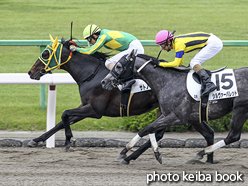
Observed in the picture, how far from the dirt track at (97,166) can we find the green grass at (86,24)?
1.36 metres

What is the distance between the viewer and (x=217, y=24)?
50.5 feet

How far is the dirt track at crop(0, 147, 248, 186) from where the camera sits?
456 cm

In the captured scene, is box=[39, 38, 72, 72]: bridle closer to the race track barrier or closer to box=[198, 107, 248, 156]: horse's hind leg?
the race track barrier

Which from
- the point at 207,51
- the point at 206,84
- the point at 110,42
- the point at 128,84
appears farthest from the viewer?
the point at 110,42

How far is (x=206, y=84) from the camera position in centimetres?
513

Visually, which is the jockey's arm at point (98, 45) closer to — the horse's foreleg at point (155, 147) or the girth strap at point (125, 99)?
the girth strap at point (125, 99)

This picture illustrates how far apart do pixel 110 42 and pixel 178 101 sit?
4.38 feet

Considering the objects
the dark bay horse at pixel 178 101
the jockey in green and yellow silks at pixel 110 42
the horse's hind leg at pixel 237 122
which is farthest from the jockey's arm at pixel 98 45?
the horse's hind leg at pixel 237 122

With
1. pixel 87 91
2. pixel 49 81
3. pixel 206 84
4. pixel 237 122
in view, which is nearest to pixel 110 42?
pixel 87 91

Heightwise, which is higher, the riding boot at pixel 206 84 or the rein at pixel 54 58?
the rein at pixel 54 58

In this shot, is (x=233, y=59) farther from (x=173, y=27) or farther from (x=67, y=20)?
(x=67, y=20)

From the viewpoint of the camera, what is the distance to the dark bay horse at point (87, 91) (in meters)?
5.85

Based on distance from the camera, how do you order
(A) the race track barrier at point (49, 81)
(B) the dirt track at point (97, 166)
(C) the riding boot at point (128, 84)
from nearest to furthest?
(B) the dirt track at point (97, 166)
(C) the riding boot at point (128, 84)
(A) the race track barrier at point (49, 81)

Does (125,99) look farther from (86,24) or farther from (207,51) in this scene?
(86,24)
